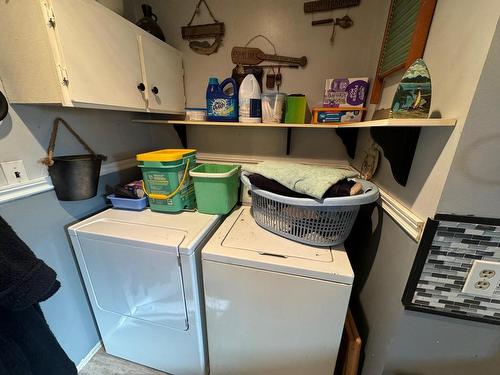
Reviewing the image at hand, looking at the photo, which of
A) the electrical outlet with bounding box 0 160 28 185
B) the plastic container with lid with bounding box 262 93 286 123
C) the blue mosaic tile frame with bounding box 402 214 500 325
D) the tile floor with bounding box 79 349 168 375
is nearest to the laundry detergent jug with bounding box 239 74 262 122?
the plastic container with lid with bounding box 262 93 286 123

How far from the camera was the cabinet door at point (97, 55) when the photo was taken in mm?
835

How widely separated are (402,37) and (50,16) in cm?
143

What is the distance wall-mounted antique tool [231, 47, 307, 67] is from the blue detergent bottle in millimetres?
226

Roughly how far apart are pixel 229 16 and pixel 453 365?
2.15 m

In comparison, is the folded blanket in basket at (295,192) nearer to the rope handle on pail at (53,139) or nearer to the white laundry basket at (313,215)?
the white laundry basket at (313,215)

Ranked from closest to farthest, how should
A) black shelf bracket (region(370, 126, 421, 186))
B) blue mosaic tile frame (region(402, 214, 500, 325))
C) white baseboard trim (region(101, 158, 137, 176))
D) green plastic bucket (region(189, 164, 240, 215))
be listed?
blue mosaic tile frame (region(402, 214, 500, 325))
black shelf bracket (region(370, 126, 421, 186))
green plastic bucket (region(189, 164, 240, 215))
white baseboard trim (region(101, 158, 137, 176))

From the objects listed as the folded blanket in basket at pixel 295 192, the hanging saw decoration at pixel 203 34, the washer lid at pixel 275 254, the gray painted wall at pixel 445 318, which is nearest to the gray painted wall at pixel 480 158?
the gray painted wall at pixel 445 318

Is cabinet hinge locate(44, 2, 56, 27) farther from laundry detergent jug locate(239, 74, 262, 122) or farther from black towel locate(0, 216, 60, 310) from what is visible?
laundry detergent jug locate(239, 74, 262, 122)

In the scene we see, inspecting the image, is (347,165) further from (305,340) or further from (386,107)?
(305,340)

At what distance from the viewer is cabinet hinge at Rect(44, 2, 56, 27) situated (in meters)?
0.77

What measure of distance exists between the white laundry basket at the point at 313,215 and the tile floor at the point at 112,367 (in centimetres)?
127

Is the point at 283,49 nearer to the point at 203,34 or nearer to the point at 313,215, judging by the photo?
the point at 203,34

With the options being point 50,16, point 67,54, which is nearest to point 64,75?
point 67,54

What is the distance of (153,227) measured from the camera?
1.11 metres
